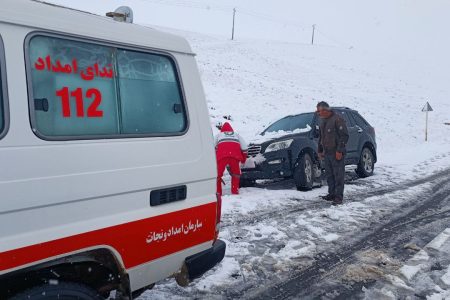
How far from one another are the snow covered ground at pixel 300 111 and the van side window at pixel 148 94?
5.81 ft

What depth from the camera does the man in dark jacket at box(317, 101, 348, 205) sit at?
753 cm

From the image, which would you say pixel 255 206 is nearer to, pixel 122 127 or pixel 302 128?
pixel 302 128

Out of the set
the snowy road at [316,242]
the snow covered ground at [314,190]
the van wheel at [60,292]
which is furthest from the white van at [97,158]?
the snow covered ground at [314,190]

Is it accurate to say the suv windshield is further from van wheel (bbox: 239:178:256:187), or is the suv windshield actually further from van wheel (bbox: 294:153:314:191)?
van wheel (bbox: 239:178:256:187)

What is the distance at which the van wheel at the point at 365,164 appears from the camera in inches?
403

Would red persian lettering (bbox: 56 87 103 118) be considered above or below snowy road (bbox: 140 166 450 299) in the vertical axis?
above

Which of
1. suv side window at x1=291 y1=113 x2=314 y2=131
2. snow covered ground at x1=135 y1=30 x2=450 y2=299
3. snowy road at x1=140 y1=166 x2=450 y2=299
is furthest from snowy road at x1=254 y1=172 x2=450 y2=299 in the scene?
suv side window at x1=291 y1=113 x2=314 y2=131

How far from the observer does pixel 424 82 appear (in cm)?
4744

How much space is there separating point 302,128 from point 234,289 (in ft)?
18.1

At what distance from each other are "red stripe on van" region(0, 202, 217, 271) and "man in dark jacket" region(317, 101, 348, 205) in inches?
189

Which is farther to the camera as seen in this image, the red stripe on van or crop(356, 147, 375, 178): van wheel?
crop(356, 147, 375, 178): van wheel

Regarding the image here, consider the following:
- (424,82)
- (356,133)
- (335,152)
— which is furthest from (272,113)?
(424,82)

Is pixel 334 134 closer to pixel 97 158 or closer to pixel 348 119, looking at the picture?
pixel 348 119

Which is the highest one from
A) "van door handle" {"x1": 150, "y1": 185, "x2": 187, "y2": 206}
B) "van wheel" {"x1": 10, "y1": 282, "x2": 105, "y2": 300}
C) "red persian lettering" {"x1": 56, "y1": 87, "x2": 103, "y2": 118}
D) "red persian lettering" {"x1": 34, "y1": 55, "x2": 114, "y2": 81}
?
"red persian lettering" {"x1": 34, "y1": 55, "x2": 114, "y2": 81}
